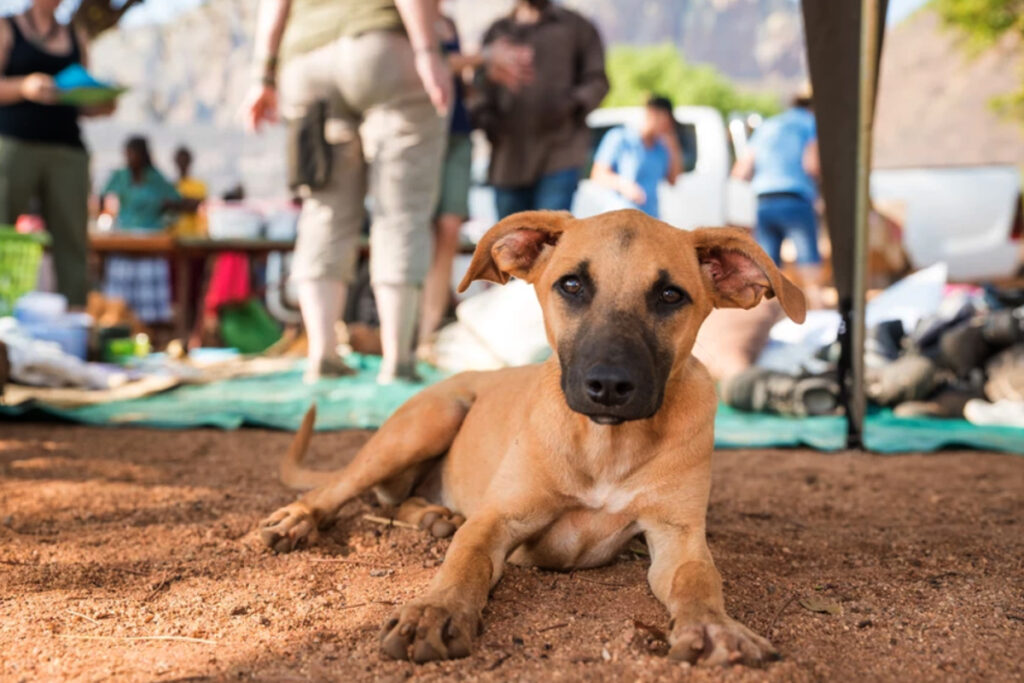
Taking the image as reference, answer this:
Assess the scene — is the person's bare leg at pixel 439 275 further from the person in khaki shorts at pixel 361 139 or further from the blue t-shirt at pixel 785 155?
the blue t-shirt at pixel 785 155

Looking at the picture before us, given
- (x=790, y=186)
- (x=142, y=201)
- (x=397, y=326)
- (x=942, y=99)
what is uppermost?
(x=942, y=99)

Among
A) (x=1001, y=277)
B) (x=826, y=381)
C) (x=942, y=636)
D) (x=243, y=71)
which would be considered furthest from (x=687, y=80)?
(x=942, y=636)

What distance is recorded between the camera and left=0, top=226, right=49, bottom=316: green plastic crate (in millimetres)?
6523

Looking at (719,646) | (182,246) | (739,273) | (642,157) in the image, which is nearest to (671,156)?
(642,157)

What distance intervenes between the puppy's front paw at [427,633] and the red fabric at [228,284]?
353 inches

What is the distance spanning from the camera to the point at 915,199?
14.3 m

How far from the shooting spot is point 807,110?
973 cm

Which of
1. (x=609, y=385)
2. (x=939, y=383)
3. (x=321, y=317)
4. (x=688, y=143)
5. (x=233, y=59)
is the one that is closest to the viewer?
(x=609, y=385)

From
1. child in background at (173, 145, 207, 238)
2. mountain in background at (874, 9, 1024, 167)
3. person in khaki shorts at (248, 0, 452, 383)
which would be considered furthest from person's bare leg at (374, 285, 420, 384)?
mountain in background at (874, 9, 1024, 167)

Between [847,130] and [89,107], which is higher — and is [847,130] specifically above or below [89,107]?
below

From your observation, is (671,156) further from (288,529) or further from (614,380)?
(614,380)

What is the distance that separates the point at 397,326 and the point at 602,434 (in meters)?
3.48

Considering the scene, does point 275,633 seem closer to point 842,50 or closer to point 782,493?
point 782,493

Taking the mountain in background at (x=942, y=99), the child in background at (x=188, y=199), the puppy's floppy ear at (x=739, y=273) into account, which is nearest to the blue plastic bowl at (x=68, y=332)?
the child in background at (x=188, y=199)
